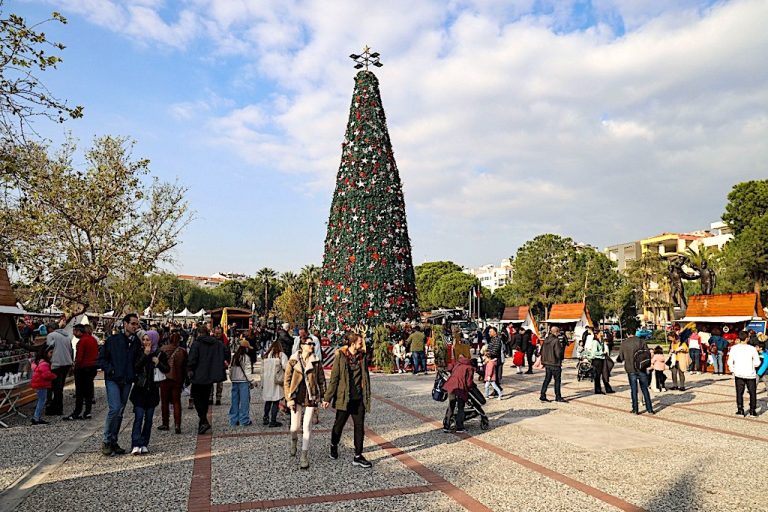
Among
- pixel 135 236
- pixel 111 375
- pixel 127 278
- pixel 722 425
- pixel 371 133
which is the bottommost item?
pixel 722 425

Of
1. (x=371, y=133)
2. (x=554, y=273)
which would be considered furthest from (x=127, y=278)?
(x=554, y=273)

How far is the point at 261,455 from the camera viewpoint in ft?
23.6

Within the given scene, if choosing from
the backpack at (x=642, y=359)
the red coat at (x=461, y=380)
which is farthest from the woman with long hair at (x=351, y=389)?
the backpack at (x=642, y=359)

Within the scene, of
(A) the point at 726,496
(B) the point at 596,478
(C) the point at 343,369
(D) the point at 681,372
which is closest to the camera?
(A) the point at 726,496

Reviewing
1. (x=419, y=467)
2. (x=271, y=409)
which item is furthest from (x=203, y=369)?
(x=419, y=467)

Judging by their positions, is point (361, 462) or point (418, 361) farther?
point (418, 361)

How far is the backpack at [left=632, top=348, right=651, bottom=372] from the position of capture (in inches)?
401

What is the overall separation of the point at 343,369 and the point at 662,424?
6184 millimetres

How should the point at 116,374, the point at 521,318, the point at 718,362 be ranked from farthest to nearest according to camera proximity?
1. the point at 521,318
2. the point at 718,362
3. the point at 116,374

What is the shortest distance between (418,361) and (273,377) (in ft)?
31.9

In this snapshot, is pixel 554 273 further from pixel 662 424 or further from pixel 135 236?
pixel 662 424

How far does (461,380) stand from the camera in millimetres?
8633

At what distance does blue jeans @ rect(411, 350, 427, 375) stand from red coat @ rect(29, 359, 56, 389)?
426 inches

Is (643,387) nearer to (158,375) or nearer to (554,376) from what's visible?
(554,376)
